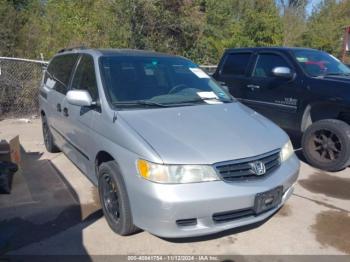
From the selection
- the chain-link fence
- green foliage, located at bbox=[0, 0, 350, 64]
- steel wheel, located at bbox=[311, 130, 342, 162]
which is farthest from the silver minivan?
green foliage, located at bbox=[0, 0, 350, 64]

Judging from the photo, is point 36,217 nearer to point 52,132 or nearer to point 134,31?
point 52,132

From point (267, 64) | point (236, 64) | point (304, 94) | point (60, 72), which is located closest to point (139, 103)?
point (60, 72)

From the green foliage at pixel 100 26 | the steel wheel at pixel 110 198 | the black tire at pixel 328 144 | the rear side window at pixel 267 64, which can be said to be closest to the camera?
the steel wheel at pixel 110 198

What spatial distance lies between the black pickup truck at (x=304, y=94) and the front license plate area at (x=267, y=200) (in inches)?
94.3

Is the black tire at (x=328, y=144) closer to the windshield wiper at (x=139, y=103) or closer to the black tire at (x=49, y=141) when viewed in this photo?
the windshield wiper at (x=139, y=103)

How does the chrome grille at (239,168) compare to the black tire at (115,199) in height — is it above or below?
above

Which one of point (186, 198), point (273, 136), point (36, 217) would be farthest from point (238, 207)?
point (36, 217)

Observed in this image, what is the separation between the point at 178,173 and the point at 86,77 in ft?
6.35

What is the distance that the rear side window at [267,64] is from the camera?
6.16 m

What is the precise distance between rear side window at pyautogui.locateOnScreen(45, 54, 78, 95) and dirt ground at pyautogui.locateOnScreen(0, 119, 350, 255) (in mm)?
1240

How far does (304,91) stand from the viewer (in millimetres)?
5566

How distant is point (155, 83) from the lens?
13.1ft

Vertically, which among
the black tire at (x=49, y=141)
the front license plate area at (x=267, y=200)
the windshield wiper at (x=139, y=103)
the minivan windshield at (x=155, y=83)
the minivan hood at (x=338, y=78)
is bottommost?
the black tire at (x=49, y=141)

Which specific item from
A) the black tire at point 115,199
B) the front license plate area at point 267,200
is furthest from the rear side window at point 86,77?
the front license plate area at point 267,200
